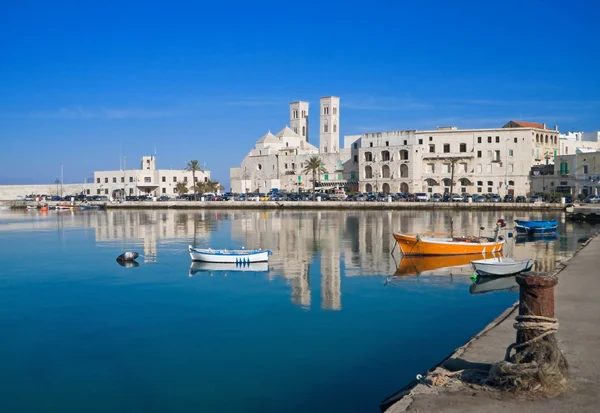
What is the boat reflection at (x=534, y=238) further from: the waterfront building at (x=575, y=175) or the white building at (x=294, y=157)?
the white building at (x=294, y=157)

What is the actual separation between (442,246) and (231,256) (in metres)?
10.5

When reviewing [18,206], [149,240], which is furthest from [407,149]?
[18,206]

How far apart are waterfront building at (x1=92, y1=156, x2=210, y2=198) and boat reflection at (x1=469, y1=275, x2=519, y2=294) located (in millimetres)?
96371

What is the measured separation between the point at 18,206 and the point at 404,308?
10701cm

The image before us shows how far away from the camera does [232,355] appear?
13930 millimetres

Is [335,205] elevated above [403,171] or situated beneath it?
situated beneath

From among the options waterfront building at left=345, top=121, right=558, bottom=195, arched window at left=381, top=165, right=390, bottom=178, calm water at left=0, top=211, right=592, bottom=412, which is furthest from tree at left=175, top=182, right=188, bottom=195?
calm water at left=0, top=211, right=592, bottom=412

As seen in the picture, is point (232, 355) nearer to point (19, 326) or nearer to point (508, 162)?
point (19, 326)

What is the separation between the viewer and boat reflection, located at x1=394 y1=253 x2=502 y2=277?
26016 millimetres

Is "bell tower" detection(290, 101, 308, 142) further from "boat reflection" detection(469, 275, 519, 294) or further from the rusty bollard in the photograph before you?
the rusty bollard

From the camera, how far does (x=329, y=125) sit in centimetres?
12131

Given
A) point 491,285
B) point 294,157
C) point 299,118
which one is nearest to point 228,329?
point 491,285

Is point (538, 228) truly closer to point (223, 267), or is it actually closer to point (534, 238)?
point (534, 238)

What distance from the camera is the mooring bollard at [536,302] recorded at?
315 inches
